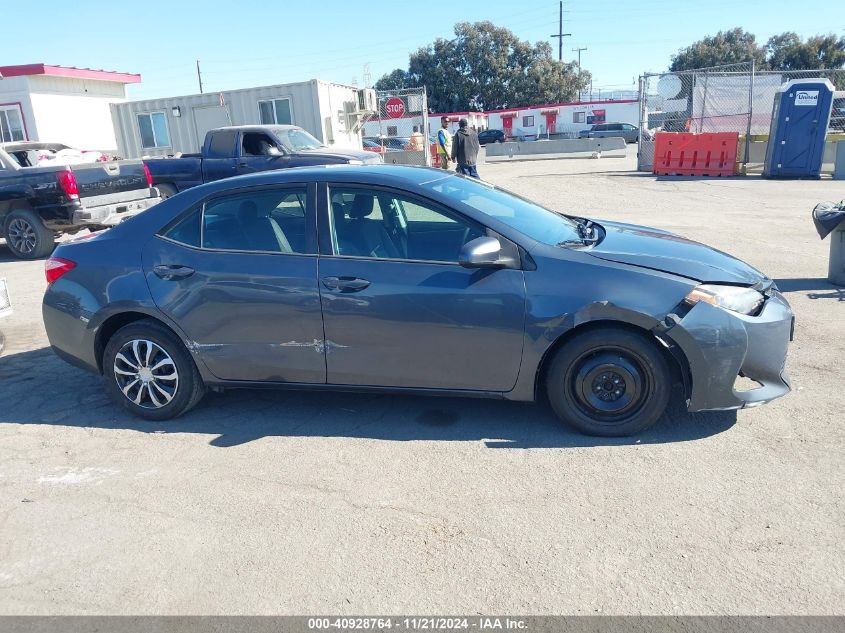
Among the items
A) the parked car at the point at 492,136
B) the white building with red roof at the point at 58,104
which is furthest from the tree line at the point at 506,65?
the white building with red roof at the point at 58,104

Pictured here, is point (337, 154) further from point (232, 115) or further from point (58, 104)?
point (58, 104)

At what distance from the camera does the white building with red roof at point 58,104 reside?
2834 cm

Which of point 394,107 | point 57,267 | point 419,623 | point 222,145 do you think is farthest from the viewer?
point 394,107

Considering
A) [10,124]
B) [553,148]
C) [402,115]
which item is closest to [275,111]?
[402,115]

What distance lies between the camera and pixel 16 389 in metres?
5.42

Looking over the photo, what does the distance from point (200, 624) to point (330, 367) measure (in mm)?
1838

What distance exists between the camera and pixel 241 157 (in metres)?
13.8

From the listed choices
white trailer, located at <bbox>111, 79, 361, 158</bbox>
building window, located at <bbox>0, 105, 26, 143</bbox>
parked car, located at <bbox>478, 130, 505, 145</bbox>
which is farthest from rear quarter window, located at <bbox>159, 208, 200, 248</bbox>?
parked car, located at <bbox>478, 130, 505, 145</bbox>

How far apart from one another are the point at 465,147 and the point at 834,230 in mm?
9086

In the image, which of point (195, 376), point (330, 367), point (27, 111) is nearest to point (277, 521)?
point (330, 367)

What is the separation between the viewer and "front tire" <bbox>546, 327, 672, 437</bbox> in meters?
3.93

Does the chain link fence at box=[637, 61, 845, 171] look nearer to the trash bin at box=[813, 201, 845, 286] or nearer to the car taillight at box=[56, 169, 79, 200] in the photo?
the trash bin at box=[813, 201, 845, 286]

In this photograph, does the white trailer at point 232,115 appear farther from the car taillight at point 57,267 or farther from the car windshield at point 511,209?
the car windshield at point 511,209

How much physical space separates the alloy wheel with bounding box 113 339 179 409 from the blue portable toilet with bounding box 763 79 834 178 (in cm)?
1828
